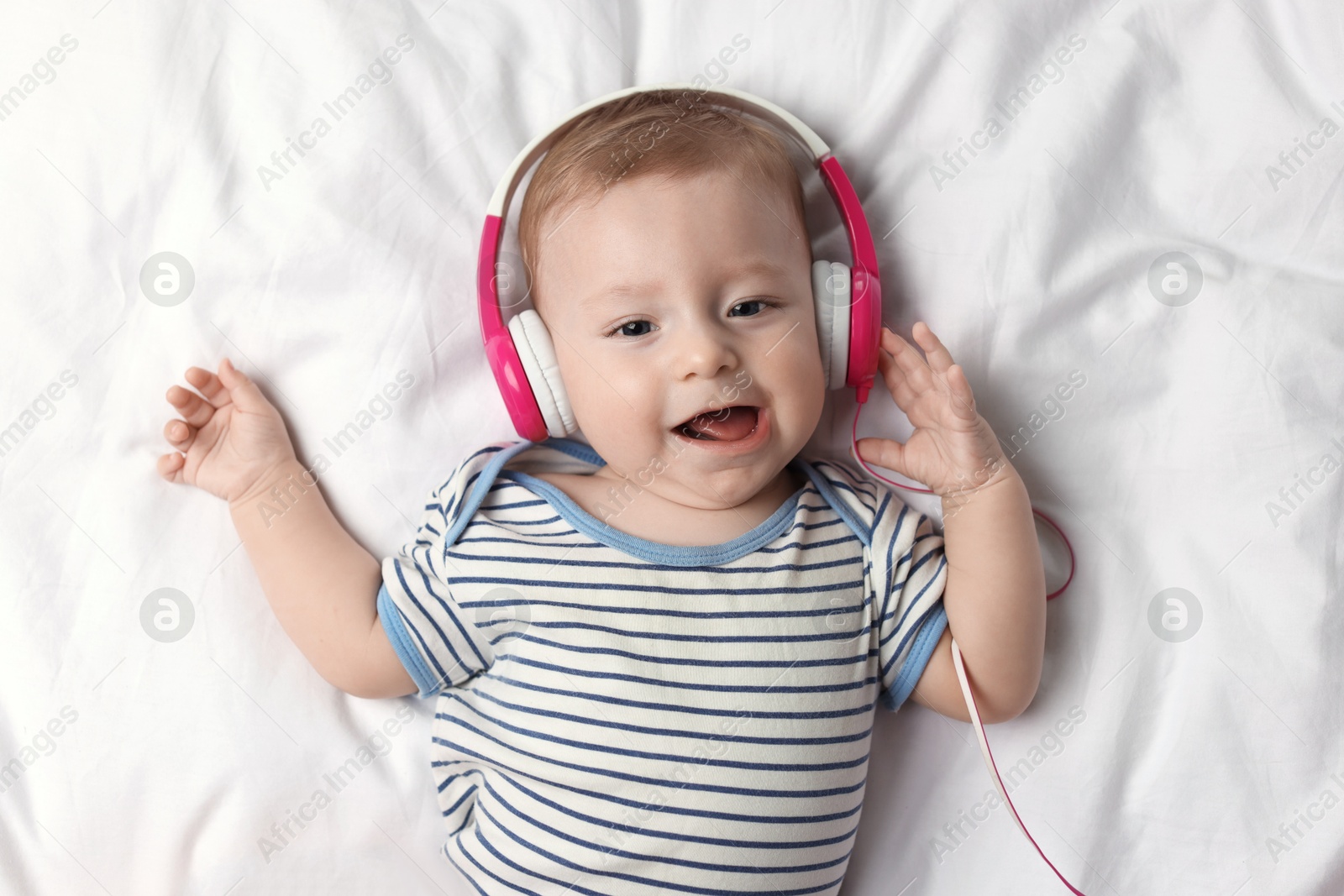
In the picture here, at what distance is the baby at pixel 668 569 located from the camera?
130cm

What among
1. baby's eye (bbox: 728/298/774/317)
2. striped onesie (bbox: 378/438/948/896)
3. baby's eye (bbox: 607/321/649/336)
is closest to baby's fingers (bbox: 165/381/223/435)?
striped onesie (bbox: 378/438/948/896)

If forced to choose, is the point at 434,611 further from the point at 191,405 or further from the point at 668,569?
the point at 191,405

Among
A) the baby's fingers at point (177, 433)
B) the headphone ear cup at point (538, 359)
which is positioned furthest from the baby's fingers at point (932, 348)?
the baby's fingers at point (177, 433)

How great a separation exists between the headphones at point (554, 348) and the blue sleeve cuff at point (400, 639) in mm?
307

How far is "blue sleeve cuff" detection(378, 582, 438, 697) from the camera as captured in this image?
1.40 m

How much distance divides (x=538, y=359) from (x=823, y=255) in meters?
0.50

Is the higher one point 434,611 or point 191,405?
point 191,405

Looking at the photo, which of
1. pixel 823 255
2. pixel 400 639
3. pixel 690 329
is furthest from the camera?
pixel 823 255

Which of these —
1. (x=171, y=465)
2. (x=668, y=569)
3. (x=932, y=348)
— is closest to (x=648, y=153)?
(x=932, y=348)

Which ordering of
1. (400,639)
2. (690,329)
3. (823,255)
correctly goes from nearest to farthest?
(690,329) < (400,639) < (823,255)

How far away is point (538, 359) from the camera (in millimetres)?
1363

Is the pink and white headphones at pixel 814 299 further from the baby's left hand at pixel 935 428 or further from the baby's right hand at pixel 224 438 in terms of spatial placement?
the baby's right hand at pixel 224 438

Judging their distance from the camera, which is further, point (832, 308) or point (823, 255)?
point (823, 255)

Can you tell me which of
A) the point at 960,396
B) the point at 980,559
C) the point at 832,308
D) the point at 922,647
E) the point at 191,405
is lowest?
the point at 922,647
